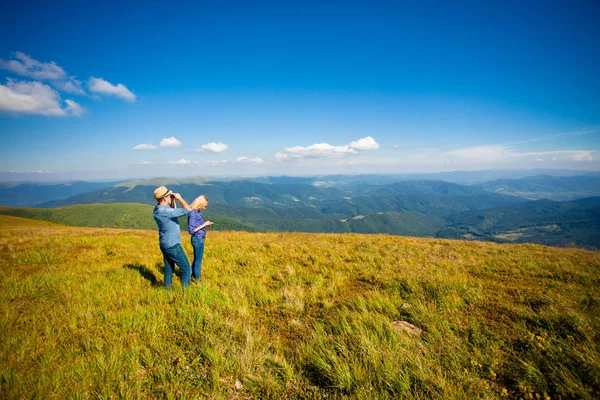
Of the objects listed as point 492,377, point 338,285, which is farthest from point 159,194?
point 492,377

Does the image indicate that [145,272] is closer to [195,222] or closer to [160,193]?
[195,222]

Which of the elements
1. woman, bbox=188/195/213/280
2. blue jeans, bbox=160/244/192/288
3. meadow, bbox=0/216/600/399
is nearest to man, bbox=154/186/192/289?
blue jeans, bbox=160/244/192/288

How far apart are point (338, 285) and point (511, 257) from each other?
862 centimetres

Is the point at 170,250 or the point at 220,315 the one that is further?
the point at 170,250

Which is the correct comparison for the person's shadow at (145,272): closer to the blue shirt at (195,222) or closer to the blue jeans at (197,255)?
the blue jeans at (197,255)

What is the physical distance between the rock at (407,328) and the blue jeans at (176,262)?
5.17m

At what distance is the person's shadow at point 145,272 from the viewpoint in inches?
278

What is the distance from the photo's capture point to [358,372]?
10.3 ft

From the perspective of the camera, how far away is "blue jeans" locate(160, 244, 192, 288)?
20.1 ft

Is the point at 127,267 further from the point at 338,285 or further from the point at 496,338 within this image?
the point at 496,338

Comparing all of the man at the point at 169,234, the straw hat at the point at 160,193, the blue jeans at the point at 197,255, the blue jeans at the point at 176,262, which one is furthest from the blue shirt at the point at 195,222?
the straw hat at the point at 160,193

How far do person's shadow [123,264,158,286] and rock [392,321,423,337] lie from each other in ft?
21.2

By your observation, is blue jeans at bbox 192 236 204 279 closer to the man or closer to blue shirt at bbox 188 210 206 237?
blue shirt at bbox 188 210 206 237

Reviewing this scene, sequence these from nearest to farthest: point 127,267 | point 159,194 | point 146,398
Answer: point 146,398
point 159,194
point 127,267
